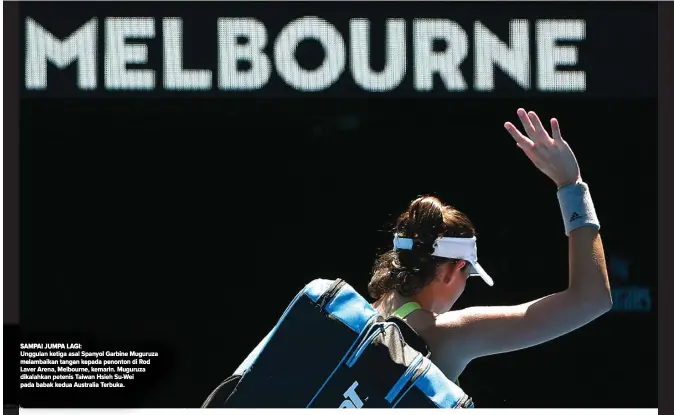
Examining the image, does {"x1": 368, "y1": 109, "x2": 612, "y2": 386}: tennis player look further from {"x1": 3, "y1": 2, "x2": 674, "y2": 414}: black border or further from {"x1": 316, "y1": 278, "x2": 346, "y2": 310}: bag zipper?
{"x1": 3, "y1": 2, "x2": 674, "y2": 414}: black border

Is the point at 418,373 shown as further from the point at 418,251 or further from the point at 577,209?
the point at 577,209

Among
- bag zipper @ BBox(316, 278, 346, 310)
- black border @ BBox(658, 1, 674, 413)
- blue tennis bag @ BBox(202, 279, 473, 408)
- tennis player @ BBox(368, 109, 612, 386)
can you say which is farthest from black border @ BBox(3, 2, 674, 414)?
bag zipper @ BBox(316, 278, 346, 310)

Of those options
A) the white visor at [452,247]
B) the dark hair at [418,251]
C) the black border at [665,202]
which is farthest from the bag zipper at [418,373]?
the black border at [665,202]

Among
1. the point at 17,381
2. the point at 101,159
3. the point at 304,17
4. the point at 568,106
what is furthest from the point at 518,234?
the point at 17,381

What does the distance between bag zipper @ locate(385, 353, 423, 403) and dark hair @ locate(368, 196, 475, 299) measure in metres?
0.29

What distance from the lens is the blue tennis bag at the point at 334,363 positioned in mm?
3074

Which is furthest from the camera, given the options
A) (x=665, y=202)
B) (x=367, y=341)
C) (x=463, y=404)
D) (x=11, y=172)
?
(x=665, y=202)

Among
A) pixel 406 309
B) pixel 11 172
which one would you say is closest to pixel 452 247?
pixel 406 309

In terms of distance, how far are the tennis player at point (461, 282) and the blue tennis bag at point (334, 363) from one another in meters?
0.13

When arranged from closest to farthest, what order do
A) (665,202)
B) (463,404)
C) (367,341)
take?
1. (463,404)
2. (367,341)
3. (665,202)

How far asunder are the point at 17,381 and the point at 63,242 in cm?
67

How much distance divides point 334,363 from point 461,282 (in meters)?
0.59

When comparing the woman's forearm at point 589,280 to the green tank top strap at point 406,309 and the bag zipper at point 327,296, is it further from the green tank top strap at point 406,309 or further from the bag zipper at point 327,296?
the bag zipper at point 327,296

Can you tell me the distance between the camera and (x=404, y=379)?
10.1ft
